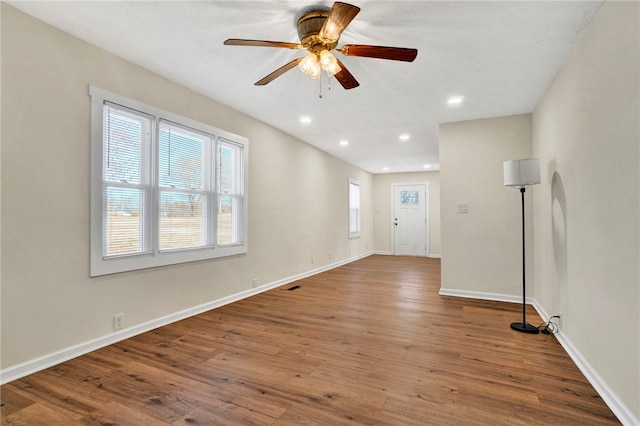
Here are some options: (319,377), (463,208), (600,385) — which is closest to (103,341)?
(319,377)

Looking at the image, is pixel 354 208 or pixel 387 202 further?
pixel 387 202

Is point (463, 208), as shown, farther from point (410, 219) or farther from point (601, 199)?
point (410, 219)

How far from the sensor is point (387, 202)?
957 centimetres

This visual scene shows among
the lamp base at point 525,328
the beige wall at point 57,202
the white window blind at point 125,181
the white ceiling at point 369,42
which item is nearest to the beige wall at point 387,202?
the white ceiling at point 369,42

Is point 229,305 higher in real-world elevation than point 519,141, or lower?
lower

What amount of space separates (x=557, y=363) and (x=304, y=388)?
1.91 metres

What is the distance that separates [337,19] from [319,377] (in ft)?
7.51

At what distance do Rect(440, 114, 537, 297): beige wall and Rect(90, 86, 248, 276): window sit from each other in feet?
9.72

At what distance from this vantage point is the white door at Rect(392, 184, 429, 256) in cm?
915

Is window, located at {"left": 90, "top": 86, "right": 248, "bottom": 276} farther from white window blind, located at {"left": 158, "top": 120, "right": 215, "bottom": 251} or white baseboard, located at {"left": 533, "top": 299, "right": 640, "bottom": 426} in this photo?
white baseboard, located at {"left": 533, "top": 299, "right": 640, "bottom": 426}

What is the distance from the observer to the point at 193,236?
359 centimetres

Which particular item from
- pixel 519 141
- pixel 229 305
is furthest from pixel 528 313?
pixel 229 305

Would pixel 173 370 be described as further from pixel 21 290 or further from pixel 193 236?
pixel 193 236

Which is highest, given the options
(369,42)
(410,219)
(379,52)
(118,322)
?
(369,42)
